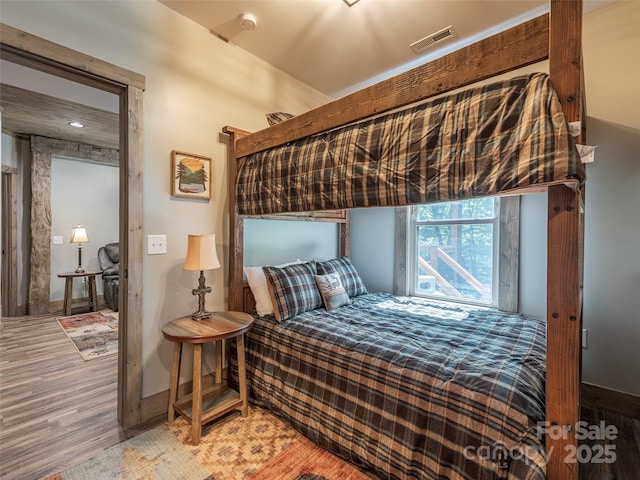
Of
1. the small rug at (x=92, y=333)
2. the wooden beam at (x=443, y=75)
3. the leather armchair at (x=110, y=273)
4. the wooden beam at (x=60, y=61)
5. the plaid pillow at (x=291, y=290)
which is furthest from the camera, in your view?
the leather armchair at (x=110, y=273)

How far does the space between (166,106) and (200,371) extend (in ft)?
6.08

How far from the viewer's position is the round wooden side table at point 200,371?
174cm

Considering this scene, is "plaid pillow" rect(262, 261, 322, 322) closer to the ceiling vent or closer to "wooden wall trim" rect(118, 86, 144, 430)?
"wooden wall trim" rect(118, 86, 144, 430)

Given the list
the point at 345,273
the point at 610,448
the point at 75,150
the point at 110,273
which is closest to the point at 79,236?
the point at 110,273

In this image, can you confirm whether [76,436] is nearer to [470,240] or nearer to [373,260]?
[373,260]

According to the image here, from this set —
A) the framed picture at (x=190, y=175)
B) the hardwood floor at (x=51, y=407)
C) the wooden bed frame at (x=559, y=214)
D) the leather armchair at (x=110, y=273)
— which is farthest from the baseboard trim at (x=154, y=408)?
the leather armchair at (x=110, y=273)

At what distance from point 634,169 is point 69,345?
5526 mm

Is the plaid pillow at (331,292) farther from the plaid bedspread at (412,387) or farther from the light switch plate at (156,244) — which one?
the light switch plate at (156,244)

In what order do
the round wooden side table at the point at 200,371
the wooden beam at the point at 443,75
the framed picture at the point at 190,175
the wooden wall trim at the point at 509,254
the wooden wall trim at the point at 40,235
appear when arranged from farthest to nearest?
the wooden wall trim at the point at 40,235 < the wooden wall trim at the point at 509,254 < the framed picture at the point at 190,175 < the round wooden side table at the point at 200,371 < the wooden beam at the point at 443,75

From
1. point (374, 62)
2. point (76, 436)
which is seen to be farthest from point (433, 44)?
point (76, 436)

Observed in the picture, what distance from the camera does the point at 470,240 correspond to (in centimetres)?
283

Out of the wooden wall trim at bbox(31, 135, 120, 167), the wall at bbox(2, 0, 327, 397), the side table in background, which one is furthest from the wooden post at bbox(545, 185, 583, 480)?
the wooden wall trim at bbox(31, 135, 120, 167)

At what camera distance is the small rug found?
3.13m

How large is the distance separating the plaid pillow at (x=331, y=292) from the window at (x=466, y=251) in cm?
99
